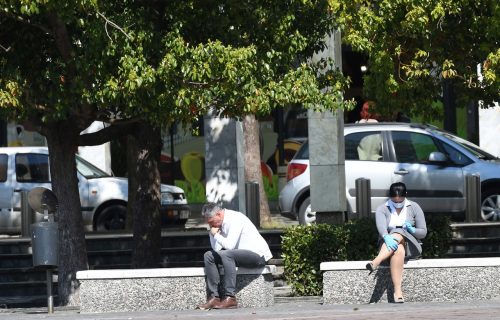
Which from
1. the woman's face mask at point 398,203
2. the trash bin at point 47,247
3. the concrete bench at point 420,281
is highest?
the woman's face mask at point 398,203

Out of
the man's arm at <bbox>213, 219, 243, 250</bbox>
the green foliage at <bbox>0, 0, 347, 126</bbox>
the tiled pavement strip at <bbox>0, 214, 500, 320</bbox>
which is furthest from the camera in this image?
the man's arm at <bbox>213, 219, 243, 250</bbox>

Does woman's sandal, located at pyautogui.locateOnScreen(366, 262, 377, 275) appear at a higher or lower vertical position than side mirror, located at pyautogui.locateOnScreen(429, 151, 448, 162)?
lower

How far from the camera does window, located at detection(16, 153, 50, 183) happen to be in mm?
23516

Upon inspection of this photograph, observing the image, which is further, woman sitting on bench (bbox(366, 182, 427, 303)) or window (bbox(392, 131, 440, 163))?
window (bbox(392, 131, 440, 163))

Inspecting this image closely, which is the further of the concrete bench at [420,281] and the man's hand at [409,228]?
the man's hand at [409,228]

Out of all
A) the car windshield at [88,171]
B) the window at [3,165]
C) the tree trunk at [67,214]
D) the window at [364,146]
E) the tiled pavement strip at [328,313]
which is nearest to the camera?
the tiled pavement strip at [328,313]

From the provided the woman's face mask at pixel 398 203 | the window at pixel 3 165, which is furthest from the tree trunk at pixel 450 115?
the woman's face mask at pixel 398 203

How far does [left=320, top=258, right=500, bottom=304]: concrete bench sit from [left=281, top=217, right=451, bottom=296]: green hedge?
4.66ft

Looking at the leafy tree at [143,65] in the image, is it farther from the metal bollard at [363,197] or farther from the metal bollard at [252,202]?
the metal bollard at [252,202]

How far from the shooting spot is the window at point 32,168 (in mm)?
23516

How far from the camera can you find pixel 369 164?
21.7 meters

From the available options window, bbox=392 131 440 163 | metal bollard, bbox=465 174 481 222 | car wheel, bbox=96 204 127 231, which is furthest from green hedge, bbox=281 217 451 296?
car wheel, bbox=96 204 127 231

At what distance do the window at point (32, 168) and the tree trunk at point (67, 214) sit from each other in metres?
6.26

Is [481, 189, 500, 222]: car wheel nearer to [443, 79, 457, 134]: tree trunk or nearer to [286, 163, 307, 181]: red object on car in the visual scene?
[286, 163, 307, 181]: red object on car
